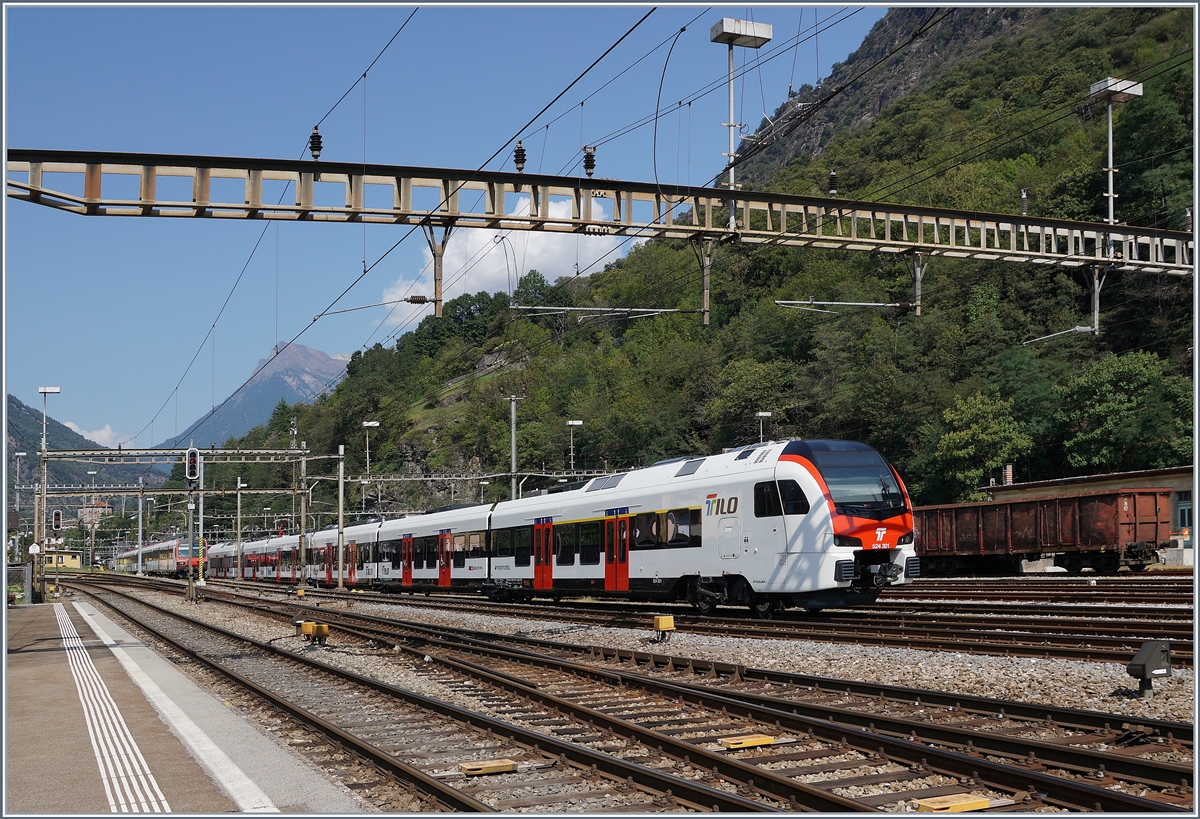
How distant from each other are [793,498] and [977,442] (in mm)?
36379

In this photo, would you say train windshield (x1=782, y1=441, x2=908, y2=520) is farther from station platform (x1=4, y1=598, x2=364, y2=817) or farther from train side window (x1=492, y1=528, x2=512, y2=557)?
train side window (x1=492, y1=528, x2=512, y2=557)

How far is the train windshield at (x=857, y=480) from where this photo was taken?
19.3 metres

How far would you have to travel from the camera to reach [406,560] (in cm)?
4203

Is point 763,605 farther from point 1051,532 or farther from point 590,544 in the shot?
point 1051,532

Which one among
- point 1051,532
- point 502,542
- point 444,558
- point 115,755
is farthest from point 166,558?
point 115,755

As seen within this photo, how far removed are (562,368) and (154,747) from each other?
293 feet

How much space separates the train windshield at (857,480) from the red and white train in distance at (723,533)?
0.08ft

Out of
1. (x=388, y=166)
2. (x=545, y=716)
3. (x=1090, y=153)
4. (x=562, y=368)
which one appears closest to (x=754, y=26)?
(x=388, y=166)

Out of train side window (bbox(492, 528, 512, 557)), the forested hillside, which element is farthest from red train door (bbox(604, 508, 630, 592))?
the forested hillside

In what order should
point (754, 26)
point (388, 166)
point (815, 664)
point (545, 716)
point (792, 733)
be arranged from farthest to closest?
1. point (754, 26)
2. point (388, 166)
3. point (815, 664)
4. point (545, 716)
5. point (792, 733)

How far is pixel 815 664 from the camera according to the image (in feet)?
48.2

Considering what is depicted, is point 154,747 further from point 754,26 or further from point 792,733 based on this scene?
point 754,26

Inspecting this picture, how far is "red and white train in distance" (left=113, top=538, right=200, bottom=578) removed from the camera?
76000 millimetres

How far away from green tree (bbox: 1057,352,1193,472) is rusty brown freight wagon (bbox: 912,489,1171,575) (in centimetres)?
1495
